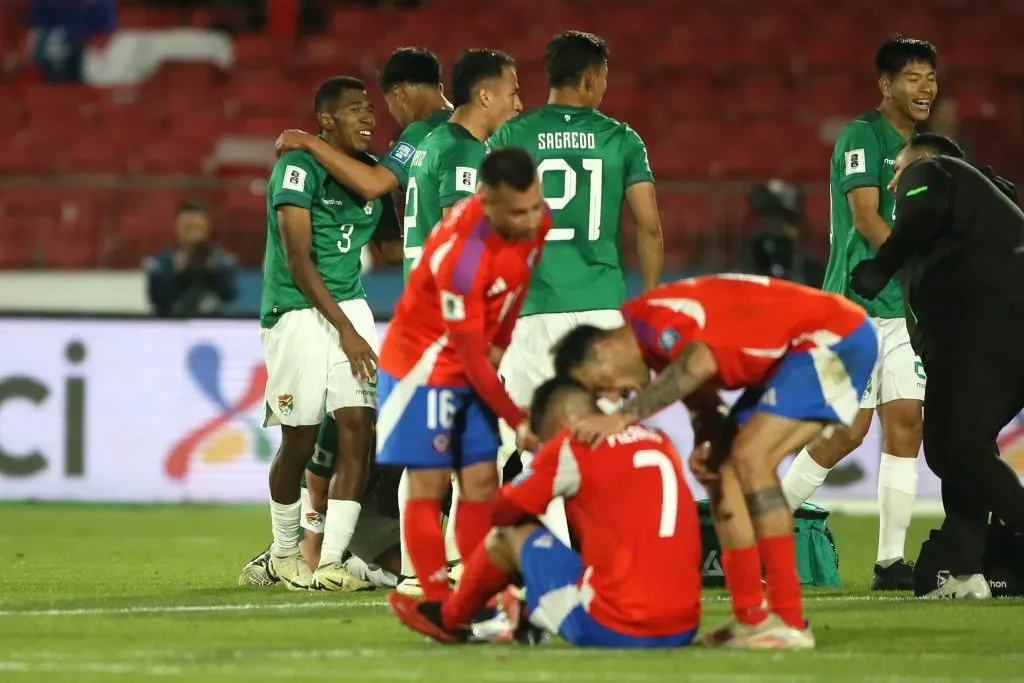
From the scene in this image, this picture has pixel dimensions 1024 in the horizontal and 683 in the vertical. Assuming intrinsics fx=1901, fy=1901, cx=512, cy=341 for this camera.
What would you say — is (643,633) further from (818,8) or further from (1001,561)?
(818,8)

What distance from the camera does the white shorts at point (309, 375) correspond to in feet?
29.3

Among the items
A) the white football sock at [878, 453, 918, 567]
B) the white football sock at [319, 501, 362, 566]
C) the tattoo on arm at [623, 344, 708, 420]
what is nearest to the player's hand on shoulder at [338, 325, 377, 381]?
the white football sock at [319, 501, 362, 566]

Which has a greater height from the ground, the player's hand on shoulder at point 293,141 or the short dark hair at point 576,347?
the player's hand on shoulder at point 293,141

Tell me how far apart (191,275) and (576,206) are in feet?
22.5

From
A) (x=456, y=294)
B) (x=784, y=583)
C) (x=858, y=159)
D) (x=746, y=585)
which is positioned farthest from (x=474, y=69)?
(x=784, y=583)

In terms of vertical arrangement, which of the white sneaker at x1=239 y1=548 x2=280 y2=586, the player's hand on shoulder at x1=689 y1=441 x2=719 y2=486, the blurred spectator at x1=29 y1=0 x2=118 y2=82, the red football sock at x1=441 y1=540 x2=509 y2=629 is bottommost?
the white sneaker at x1=239 y1=548 x2=280 y2=586

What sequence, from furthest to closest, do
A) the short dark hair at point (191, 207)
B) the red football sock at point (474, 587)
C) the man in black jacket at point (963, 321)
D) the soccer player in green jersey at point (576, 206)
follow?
the short dark hair at point (191, 207), the soccer player in green jersey at point (576, 206), the man in black jacket at point (963, 321), the red football sock at point (474, 587)

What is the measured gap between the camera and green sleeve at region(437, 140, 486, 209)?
8.63 metres

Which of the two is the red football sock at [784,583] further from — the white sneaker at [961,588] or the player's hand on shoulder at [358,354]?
the player's hand on shoulder at [358,354]

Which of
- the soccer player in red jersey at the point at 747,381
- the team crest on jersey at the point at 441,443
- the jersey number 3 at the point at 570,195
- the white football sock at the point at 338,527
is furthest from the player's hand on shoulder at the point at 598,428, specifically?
the white football sock at the point at 338,527

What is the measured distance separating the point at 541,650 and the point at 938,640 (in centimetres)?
144

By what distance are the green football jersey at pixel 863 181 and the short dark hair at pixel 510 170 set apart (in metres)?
2.95

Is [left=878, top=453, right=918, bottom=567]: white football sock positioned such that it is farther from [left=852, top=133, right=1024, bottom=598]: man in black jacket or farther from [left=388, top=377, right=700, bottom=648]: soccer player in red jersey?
[left=388, top=377, right=700, bottom=648]: soccer player in red jersey

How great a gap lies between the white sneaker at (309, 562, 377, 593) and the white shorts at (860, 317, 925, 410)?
2572 mm
